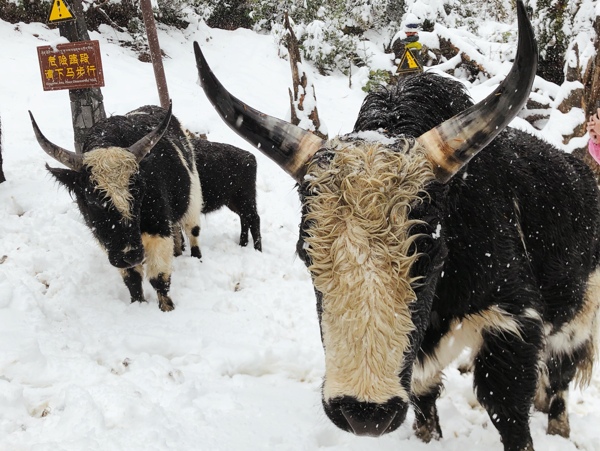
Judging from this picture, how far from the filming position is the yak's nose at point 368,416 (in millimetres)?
1722

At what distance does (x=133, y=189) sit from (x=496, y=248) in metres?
3.69

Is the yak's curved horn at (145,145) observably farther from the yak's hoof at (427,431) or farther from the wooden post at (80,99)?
the yak's hoof at (427,431)

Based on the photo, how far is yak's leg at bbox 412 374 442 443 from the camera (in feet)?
10.8

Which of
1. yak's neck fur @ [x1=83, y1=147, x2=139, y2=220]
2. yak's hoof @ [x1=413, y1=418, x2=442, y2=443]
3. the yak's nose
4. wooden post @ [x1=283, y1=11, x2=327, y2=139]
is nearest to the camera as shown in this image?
the yak's nose

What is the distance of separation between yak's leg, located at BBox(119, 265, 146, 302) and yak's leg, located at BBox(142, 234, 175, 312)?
0.12 metres

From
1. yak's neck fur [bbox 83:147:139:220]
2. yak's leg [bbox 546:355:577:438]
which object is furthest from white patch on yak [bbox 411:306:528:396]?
yak's neck fur [bbox 83:147:139:220]

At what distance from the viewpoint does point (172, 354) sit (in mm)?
4172

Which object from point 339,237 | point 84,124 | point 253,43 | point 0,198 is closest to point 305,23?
point 253,43

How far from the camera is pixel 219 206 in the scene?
7473mm

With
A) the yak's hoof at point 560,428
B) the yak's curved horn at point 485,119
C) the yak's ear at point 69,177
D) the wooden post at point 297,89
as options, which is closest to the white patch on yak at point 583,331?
the yak's hoof at point 560,428

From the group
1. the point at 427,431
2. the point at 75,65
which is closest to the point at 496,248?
the point at 427,431

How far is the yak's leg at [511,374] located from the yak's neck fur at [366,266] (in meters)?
0.84

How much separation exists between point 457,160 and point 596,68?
812cm

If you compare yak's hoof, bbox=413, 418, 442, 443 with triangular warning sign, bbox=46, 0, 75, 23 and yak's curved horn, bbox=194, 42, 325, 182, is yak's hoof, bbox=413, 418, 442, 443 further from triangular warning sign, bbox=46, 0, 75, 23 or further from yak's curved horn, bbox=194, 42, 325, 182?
triangular warning sign, bbox=46, 0, 75, 23
